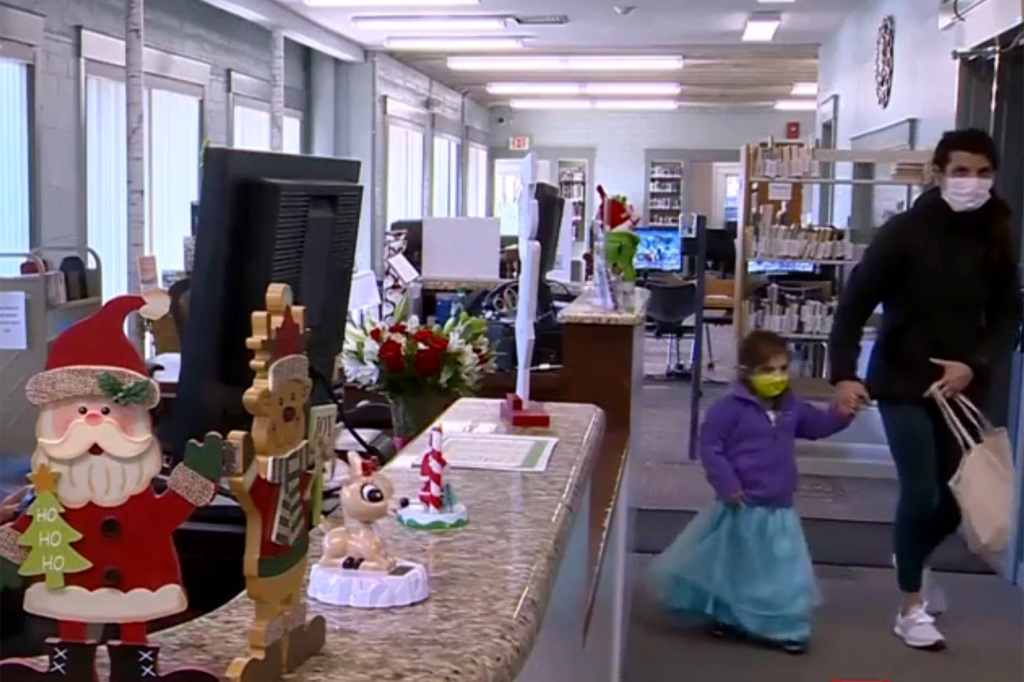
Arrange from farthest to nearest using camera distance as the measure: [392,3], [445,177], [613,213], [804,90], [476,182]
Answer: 1. [476,182]
2. [445,177]
3. [804,90]
4. [392,3]
5. [613,213]

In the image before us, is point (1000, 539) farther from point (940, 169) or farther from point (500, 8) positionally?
point (500, 8)

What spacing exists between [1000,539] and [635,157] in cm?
1447

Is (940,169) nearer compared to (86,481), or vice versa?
(86,481)

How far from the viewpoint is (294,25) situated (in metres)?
9.02

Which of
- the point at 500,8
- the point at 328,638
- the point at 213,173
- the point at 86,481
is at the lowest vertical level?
the point at 328,638

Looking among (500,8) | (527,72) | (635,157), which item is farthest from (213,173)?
(635,157)

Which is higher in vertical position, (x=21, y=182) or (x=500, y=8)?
(x=500, y=8)

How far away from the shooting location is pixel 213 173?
152 centimetres

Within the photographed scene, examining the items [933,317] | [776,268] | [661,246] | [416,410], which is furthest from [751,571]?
[661,246]

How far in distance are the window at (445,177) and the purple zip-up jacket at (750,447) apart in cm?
1099

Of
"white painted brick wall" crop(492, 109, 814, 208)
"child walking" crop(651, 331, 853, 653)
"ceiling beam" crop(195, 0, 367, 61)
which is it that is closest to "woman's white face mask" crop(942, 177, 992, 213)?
"child walking" crop(651, 331, 853, 653)

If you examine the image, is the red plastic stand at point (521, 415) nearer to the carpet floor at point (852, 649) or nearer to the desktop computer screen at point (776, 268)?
the carpet floor at point (852, 649)

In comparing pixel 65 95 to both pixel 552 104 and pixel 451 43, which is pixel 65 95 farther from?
pixel 552 104

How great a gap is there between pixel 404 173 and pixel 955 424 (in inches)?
398
